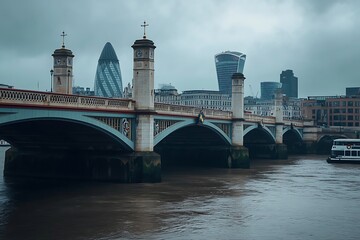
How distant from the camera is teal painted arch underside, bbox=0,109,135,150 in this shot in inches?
1300

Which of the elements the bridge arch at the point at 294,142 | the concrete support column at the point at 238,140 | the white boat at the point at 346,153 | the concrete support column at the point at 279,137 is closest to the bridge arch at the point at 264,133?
the concrete support column at the point at 279,137

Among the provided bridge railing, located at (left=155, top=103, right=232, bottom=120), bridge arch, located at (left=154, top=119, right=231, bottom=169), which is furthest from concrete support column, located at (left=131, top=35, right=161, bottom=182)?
bridge arch, located at (left=154, top=119, right=231, bottom=169)

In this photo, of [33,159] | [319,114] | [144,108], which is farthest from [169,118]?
[319,114]

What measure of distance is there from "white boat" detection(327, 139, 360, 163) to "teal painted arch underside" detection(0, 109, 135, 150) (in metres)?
45.1

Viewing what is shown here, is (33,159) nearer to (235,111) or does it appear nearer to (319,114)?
(235,111)

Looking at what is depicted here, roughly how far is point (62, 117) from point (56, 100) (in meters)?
1.22

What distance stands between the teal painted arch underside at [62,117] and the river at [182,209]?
4.22 m

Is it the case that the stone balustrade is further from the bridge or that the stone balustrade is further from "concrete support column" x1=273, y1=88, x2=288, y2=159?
"concrete support column" x1=273, y1=88, x2=288, y2=159

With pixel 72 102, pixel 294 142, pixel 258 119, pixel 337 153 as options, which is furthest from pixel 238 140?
pixel 294 142

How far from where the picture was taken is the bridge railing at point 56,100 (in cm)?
3309

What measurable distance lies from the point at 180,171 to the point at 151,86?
60.8 ft

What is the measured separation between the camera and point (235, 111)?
7031cm

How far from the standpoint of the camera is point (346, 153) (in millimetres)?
83312

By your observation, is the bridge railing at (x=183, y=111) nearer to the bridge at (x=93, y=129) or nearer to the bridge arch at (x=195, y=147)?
the bridge at (x=93, y=129)
